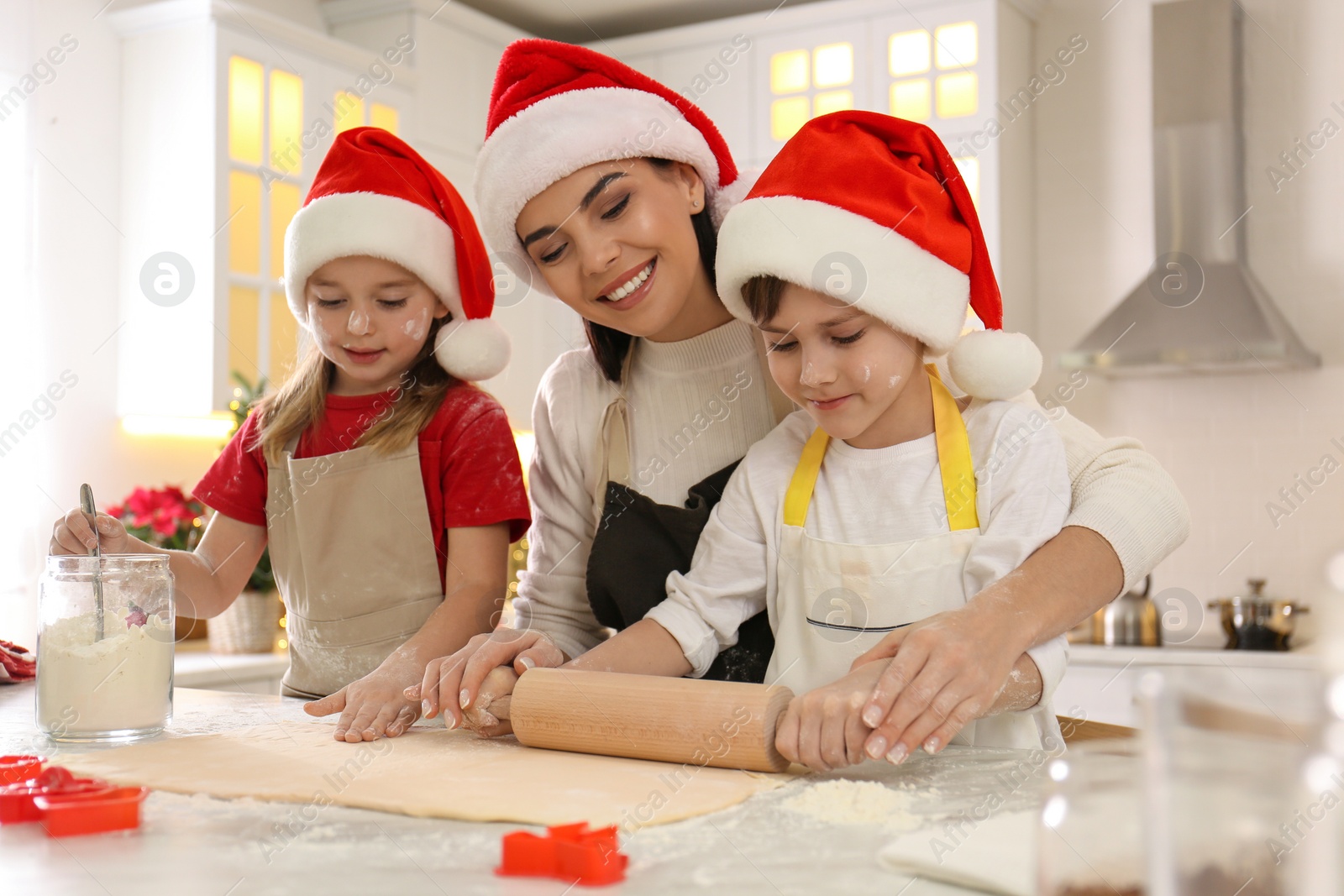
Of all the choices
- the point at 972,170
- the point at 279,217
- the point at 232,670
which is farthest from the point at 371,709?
the point at 972,170

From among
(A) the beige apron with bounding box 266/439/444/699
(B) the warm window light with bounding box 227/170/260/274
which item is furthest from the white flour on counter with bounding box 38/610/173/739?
(B) the warm window light with bounding box 227/170/260/274

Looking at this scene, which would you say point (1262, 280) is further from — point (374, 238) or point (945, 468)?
point (374, 238)

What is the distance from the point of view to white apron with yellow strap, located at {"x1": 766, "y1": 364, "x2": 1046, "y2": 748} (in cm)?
101

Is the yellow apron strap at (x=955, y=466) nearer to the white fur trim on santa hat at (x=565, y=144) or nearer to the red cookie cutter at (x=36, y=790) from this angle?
the white fur trim on santa hat at (x=565, y=144)

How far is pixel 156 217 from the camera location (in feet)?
8.80

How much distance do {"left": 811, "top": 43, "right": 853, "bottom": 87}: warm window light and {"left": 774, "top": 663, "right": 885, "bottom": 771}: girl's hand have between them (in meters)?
2.74

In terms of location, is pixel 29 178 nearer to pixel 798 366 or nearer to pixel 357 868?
pixel 798 366

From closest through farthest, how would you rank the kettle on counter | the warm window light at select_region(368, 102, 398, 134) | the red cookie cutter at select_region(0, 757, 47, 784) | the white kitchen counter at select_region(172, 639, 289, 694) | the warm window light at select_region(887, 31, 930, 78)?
the red cookie cutter at select_region(0, 757, 47, 784) → the white kitchen counter at select_region(172, 639, 289, 694) → the kettle on counter → the warm window light at select_region(368, 102, 398, 134) → the warm window light at select_region(887, 31, 930, 78)

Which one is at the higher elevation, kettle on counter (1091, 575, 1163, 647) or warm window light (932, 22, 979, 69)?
warm window light (932, 22, 979, 69)

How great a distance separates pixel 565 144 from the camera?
1175mm

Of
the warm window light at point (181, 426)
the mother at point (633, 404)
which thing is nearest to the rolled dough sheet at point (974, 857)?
the mother at point (633, 404)

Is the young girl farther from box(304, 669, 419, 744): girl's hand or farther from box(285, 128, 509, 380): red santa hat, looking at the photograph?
box(304, 669, 419, 744): girl's hand

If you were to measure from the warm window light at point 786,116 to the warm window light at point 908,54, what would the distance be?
268 millimetres

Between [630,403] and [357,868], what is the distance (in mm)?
794
